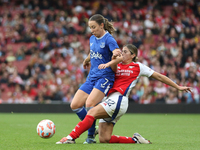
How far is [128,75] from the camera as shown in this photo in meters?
5.89

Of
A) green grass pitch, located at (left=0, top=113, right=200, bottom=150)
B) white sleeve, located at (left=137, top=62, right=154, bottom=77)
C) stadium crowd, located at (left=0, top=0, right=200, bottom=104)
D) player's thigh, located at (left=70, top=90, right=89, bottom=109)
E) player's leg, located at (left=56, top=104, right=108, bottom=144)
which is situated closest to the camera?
green grass pitch, located at (left=0, top=113, right=200, bottom=150)

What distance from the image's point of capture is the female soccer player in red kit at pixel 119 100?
545 centimetres

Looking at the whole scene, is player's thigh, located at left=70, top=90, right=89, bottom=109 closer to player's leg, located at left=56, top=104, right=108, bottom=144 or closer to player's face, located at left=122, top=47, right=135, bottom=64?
player's leg, located at left=56, top=104, right=108, bottom=144

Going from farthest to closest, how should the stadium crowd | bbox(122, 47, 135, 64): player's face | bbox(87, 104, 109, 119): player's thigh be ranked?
the stadium crowd
bbox(122, 47, 135, 64): player's face
bbox(87, 104, 109, 119): player's thigh

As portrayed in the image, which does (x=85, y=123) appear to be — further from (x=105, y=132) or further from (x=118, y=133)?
(x=118, y=133)

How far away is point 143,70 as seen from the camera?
591 cm

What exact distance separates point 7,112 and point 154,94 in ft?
22.2

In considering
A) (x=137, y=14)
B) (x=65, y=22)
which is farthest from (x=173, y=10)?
(x=65, y=22)

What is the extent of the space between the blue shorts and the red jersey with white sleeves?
0.49 feet

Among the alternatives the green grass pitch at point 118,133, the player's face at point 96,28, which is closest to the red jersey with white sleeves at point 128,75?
the player's face at point 96,28

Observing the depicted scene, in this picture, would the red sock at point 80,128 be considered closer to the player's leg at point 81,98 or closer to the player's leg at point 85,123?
the player's leg at point 85,123

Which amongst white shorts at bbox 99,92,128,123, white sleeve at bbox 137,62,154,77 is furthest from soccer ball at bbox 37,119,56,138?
white sleeve at bbox 137,62,154,77

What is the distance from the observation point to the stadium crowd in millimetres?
15500

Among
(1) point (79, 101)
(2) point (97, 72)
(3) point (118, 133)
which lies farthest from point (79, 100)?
(3) point (118, 133)
